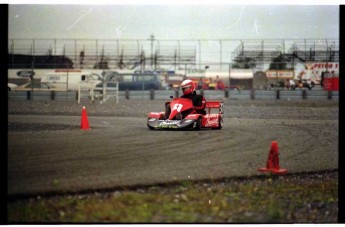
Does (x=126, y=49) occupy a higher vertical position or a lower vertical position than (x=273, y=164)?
higher

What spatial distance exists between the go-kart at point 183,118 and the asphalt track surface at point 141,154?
0.32 m

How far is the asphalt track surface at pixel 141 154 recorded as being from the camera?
27.9ft

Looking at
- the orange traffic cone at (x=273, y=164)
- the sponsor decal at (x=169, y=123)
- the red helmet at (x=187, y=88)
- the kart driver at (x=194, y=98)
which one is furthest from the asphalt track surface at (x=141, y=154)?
the red helmet at (x=187, y=88)

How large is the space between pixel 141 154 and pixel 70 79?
12.9 meters

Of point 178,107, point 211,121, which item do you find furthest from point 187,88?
point 211,121

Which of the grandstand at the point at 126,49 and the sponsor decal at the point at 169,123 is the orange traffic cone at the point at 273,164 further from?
the sponsor decal at the point at 169,123

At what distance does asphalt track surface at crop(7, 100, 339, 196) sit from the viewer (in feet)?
27.9

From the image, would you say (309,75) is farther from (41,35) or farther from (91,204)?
(91,204)

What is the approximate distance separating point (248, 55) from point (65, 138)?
26.4ft

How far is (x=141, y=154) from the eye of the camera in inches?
407

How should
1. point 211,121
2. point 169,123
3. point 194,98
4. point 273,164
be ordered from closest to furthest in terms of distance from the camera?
point 273,164
point 169,123
point 211,121
point 194,98

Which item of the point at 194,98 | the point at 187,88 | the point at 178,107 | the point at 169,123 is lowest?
the point at 169,123

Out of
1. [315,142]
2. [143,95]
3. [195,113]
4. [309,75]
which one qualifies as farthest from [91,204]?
[143,95]

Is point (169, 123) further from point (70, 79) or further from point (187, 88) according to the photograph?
point (70, 79)
